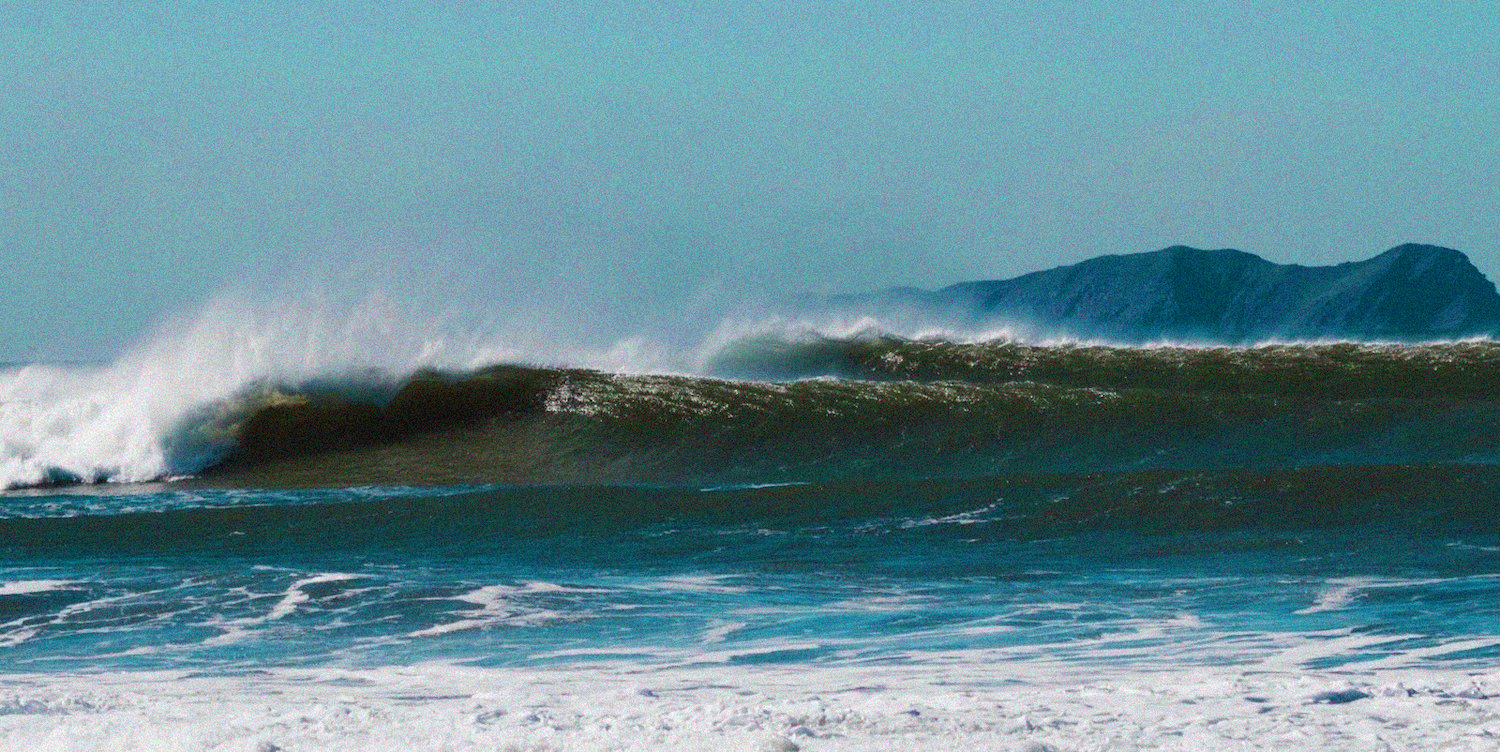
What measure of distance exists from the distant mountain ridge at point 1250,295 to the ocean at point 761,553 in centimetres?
6827

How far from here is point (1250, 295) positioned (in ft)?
324

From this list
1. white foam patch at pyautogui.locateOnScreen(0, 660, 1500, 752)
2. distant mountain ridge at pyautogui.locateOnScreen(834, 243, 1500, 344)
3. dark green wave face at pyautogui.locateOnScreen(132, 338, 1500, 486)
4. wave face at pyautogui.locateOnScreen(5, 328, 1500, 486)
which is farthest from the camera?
distant mountain ridge at pyautogui.locateOnScreen(834, 243, 1500, 344)

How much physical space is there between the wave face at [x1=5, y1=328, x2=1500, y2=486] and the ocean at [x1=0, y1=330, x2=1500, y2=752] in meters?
0.07

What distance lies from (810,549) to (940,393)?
8768 millimetres

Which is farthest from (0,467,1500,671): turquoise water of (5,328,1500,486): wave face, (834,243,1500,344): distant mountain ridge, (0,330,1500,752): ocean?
(834,243,1500,344): distant mountain ridge

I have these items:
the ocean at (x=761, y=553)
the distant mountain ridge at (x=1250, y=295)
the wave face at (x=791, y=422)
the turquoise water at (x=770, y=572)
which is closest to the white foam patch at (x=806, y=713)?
the ocean at (x=761, y=553)

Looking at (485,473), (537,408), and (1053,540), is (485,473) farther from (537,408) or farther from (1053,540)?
(1053,540)

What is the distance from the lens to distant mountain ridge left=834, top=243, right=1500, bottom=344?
92812 millimetres

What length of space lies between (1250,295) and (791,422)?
83.4 m

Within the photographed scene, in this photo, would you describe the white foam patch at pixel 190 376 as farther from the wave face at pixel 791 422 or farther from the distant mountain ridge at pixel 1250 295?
the distant mountain ridge at pixel 1250 295

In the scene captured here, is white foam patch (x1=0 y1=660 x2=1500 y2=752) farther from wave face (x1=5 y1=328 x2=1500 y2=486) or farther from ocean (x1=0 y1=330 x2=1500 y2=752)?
wave face (x1=5 y1=328 x2=1500 y2=486)

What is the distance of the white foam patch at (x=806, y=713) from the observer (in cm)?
576

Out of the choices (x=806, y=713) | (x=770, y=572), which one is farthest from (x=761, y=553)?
(x=806, y=713)

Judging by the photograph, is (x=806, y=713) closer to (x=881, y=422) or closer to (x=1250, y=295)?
(x=881, y=422)
